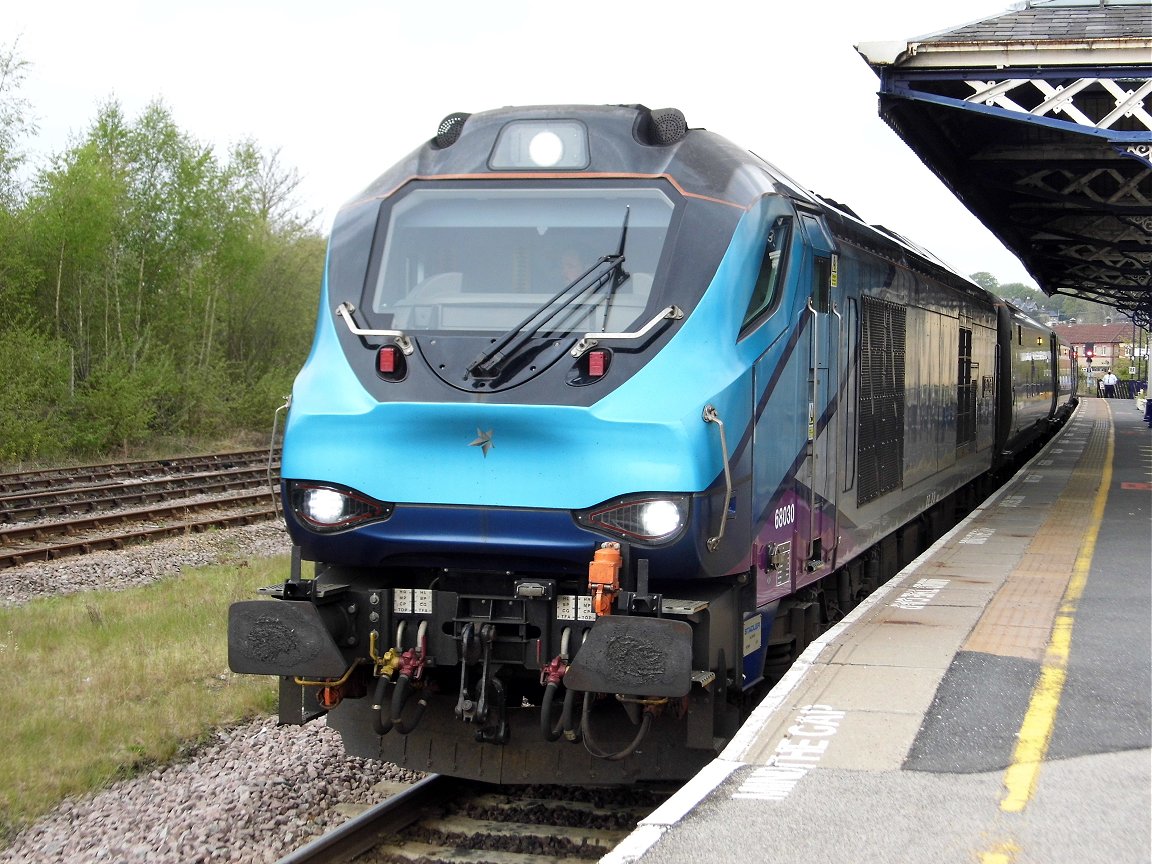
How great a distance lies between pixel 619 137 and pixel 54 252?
26.1 meters

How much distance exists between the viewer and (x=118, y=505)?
60.0 ft

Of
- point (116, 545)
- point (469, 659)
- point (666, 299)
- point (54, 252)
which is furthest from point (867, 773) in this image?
point (54, 252)

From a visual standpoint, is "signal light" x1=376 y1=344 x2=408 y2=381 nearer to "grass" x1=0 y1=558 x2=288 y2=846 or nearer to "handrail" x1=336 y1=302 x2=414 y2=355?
"handrail" x1=336 y1=302 x2=414 y2=355

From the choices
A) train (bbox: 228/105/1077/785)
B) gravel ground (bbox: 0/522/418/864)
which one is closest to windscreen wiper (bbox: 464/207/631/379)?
train (bbox: 228/105/1077/785)

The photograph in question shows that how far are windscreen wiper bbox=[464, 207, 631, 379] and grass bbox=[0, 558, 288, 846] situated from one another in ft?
11.4

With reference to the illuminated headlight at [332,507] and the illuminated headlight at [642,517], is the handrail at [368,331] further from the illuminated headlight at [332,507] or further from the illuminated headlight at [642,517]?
the illuminated headlight at [642,517]

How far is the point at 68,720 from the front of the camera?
7.92m

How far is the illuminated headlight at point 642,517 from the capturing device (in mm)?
5496

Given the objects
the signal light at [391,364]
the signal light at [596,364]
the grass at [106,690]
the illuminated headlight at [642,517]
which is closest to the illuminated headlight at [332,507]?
the signal light at [391,364]

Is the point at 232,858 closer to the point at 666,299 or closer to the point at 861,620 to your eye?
the point at 666,299

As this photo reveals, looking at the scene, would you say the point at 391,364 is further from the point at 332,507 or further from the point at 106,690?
the point at 106,690

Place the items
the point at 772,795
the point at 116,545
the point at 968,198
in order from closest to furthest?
the point at 772,795 → the point at 116,545 → the point at 968,198

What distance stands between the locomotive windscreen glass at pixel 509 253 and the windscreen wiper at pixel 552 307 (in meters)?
0.03

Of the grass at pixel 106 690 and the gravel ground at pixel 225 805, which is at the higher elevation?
the grass at pixel 106 690
